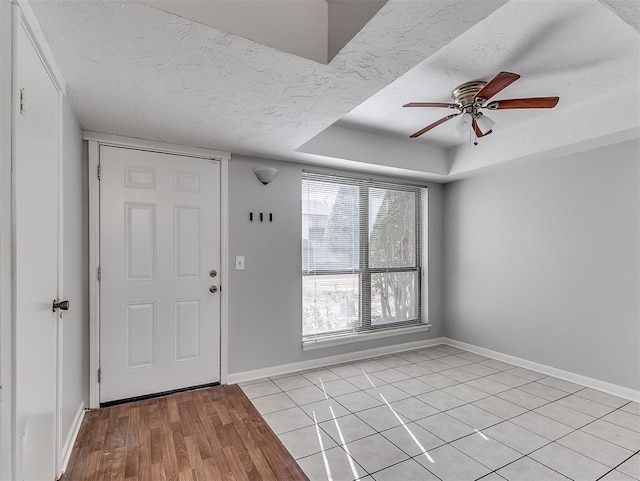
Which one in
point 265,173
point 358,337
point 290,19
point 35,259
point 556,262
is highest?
point 290,19

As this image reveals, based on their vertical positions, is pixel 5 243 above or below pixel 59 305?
above

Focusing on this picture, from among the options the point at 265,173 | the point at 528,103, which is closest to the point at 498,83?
the point at 528,103

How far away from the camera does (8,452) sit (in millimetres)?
1090

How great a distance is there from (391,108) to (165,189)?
2.05 metres

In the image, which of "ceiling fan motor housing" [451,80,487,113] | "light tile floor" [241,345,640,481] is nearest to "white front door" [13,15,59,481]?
"light tile floor" [241,345,640,481]

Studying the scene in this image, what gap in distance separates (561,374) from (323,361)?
7.60 feet

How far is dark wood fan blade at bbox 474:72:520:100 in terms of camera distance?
1.86 m

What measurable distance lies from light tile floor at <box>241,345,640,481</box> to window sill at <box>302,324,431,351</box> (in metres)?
0.26

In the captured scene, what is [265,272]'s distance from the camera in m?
3.38

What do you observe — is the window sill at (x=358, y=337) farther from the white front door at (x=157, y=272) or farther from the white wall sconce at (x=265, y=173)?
the white wall sconce at (x=265, y=173)

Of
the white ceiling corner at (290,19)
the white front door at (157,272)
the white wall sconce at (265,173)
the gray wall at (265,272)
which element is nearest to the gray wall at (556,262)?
the gray wall at (265,272)

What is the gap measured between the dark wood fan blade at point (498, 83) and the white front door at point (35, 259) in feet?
7.11

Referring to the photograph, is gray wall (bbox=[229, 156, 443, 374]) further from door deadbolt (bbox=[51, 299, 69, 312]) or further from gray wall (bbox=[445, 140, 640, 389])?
gray wall (bbox=[445, 140, 640, 389])

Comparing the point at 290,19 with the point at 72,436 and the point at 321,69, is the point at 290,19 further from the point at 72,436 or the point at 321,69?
the point at 72,436
